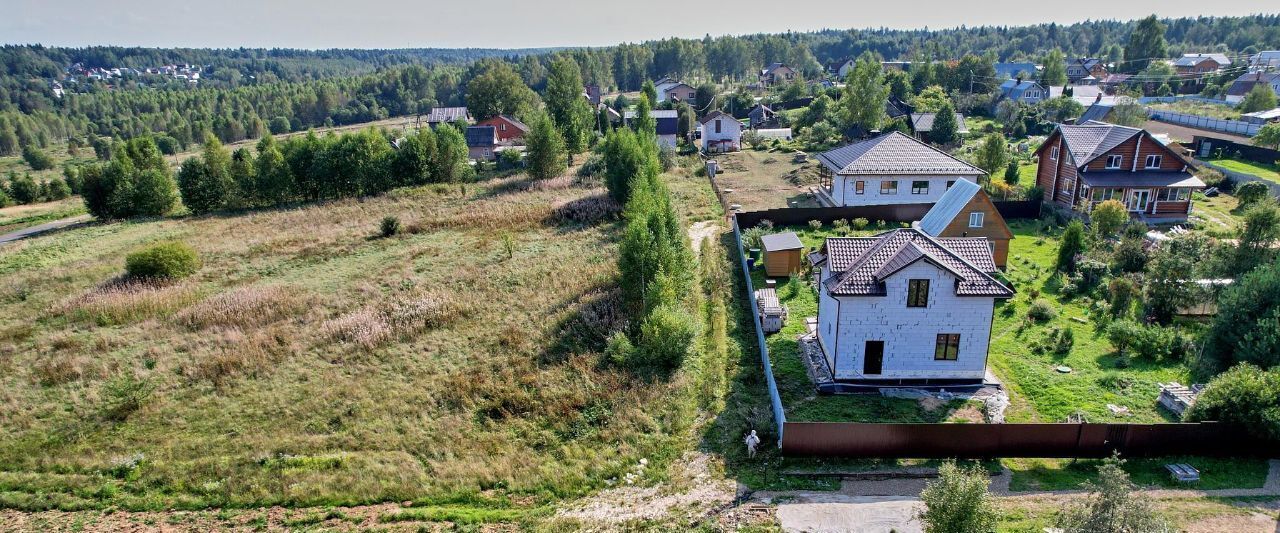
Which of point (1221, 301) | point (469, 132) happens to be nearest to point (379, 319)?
point (1221, 301)

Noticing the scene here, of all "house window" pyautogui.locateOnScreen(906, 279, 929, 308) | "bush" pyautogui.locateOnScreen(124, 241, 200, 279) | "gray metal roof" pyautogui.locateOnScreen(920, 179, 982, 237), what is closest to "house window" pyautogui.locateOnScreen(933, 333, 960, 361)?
"house window" pyautogui.locateOnScreen(906, 279, 929, 308)

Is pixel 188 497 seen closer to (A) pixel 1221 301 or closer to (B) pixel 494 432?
(B) pixel 494 432

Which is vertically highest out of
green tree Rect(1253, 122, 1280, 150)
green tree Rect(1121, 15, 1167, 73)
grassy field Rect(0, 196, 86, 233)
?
green tree Rect(1121, 15, 1167, 73)

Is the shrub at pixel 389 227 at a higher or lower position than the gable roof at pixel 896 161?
lower

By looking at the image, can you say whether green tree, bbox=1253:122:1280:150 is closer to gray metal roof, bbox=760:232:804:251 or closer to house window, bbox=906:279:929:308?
gray metal roof, bbox=760:232:804:251

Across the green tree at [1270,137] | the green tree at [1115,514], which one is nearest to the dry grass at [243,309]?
the green tree at [1115,514]

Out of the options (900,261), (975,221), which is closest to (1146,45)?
(975,221)

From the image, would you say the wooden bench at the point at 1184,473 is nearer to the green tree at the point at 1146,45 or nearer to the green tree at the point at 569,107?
the green tree at the point at 569,107
